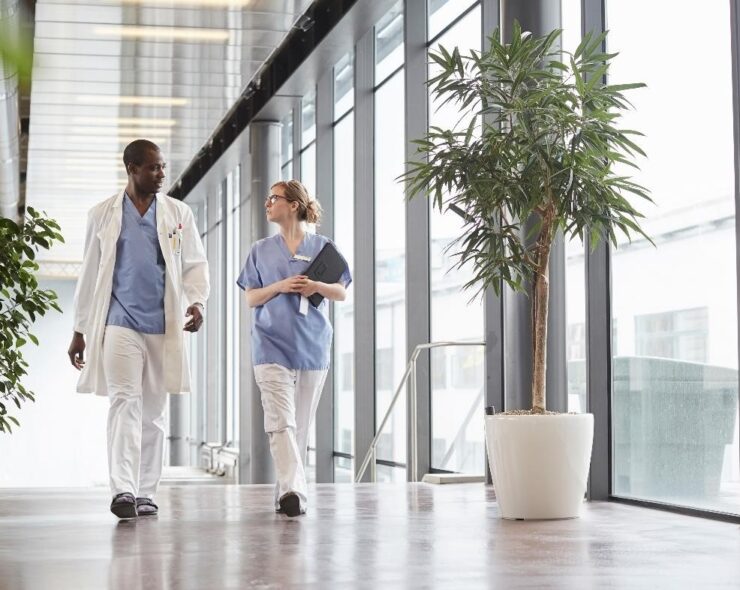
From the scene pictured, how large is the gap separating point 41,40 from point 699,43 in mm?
5739

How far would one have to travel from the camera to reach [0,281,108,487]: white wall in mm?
25328

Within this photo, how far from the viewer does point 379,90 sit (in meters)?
9.41

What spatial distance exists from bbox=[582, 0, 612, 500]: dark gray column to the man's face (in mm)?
2172

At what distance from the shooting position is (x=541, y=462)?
13.9 feet

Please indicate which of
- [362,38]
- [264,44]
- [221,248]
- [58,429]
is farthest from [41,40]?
[58,429]

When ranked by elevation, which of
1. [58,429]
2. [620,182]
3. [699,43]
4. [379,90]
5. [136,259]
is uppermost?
[379,90]

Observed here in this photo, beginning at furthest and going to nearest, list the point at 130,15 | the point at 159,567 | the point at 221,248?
the point at 221,248, the point at 130,15, the point at 159,567

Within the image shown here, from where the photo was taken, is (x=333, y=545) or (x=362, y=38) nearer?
(x=333, y=545)

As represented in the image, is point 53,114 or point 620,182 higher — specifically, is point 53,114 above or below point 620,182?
above

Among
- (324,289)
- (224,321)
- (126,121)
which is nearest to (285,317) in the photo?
(324,289)

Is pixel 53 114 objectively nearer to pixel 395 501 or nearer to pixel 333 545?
pixel 395 501

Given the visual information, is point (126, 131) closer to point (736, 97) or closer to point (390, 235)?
point (390, 235)

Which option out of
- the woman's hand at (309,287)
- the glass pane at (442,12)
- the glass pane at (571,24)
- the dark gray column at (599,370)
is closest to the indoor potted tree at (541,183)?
the woman's hand at (309,287)

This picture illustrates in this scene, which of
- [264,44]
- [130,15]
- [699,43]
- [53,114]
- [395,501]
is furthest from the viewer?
[53,114]
